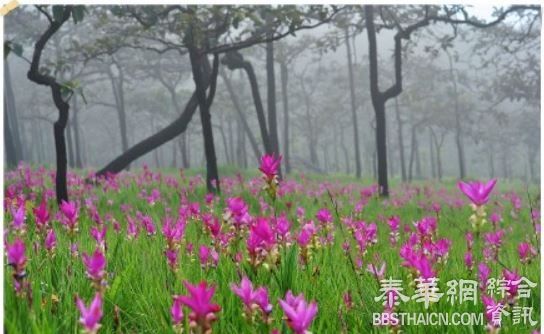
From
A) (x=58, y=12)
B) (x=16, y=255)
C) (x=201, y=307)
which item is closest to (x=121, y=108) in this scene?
(x=58, y=12)

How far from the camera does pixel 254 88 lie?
A: 10.4m

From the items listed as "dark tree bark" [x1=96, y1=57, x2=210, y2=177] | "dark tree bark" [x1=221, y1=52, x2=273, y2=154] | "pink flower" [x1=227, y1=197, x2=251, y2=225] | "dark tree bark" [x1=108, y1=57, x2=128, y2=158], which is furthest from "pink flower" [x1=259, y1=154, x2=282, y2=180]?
"dark tree bark" [x1=108, y1=57, x2=128, y2=158]

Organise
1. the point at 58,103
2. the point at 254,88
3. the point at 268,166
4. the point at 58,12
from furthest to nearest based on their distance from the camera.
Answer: the point at 254,88, the point at 58,103, the point at 58,12, the point at 268,166

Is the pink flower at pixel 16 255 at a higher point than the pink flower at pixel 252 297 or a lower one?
higher

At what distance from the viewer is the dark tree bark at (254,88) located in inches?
402

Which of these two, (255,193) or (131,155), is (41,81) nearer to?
(255,193)

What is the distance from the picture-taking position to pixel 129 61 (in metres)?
33.5

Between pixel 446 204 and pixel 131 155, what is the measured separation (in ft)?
21.5

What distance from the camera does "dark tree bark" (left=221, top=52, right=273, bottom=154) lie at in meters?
10.2

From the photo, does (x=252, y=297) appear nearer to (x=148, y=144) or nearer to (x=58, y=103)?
Result: (x=58, y=103)

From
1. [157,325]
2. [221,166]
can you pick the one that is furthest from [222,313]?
[221,166]

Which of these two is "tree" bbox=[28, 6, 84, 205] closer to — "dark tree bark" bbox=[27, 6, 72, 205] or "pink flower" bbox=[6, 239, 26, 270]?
"dark tree bark" bbox=[27, 6, 72, 205]

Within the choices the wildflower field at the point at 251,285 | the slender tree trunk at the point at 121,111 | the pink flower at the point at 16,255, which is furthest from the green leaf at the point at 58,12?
the slender tree trunk at the point at 121,111

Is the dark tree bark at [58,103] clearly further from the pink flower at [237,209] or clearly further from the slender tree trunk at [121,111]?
the slender tree trunk at [121,111]
